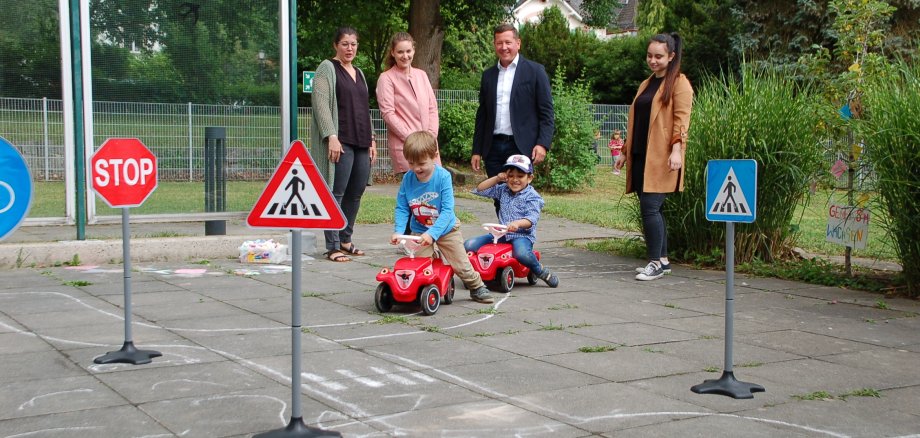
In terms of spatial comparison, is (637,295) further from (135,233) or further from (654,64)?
(135,233)

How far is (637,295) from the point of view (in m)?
7.75

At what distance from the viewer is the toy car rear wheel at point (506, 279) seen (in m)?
7.72

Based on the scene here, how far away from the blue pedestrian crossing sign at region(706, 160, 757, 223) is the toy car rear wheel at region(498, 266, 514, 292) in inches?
114

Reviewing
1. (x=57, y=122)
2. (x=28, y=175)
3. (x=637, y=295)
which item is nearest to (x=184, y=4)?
(x=57, y=122)

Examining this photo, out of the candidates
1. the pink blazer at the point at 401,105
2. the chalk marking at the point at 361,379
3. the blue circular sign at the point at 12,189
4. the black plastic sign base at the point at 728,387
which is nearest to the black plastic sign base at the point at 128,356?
the chalk marking at the point at 361,379

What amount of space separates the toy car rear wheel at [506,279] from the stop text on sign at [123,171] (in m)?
3.09

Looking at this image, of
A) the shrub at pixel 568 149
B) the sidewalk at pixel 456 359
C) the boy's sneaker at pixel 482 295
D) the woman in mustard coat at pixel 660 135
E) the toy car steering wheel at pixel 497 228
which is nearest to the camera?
the sidewalk at pixel 456 359

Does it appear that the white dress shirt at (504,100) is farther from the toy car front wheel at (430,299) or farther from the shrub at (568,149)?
the shrub at (568,149)

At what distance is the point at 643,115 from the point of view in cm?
877

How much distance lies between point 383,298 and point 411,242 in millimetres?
447

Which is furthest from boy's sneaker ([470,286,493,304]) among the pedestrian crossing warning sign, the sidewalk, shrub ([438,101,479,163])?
shrub ([438,101,479,163])

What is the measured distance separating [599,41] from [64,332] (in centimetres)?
4126

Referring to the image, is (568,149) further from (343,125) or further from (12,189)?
(12,189)

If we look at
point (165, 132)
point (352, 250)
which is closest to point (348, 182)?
point (352, 250)
